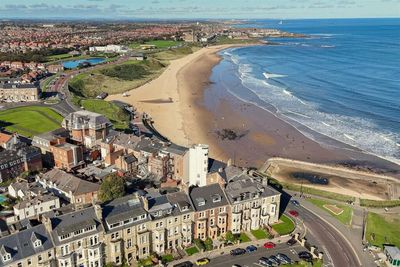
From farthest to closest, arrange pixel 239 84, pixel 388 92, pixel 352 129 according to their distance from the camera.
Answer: pixel 239 84
pixel 388 92
pixel 352 129

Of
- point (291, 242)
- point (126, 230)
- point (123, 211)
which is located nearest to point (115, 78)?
point (123, 211)

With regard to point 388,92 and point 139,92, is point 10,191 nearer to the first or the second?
point 139,92

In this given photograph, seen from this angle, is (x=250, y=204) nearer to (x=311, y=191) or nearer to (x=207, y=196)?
(x=207, y=196)

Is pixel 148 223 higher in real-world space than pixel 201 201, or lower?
lower

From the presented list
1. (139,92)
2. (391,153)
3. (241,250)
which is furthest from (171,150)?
(139,92)

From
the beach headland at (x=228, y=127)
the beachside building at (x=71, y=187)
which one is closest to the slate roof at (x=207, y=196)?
the beachside building at (x=71, y=187)

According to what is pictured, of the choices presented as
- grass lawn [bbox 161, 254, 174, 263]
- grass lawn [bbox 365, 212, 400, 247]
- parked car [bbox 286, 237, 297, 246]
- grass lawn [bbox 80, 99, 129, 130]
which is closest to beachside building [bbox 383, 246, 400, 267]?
grass lawn [bbox 365, 212, 400, 247]
